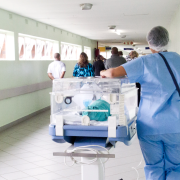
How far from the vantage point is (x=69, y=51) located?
12.1m

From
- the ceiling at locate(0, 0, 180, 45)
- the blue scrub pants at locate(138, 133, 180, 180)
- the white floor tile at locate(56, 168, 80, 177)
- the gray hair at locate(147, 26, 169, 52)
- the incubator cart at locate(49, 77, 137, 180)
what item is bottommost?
the white floor tile at locate(56, 168, 80, 177)

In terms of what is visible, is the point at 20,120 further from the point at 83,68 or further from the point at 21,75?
the point at 83,68

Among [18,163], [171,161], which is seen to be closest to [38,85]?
[18,163]

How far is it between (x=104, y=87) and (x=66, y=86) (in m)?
0.35

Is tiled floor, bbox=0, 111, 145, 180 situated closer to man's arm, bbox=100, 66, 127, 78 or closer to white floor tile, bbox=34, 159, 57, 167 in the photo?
white floor tile, bbox=34, 159, 57, 167

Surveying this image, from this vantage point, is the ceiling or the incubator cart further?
the ceiling

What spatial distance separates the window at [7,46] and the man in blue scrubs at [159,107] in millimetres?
4763

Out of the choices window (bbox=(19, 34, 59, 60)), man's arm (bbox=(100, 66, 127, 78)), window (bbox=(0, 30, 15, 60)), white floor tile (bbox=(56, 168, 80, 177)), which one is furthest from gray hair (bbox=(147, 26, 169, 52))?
window (bbox=(19, 34, 59, 60))

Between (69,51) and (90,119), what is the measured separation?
9960 mm

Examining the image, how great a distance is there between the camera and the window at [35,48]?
764 centimetres

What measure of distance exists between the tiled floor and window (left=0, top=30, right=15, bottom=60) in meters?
1.88

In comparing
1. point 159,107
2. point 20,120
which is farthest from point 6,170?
point 20,120

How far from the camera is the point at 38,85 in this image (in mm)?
7984

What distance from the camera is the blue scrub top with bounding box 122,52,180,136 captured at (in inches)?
90.2
